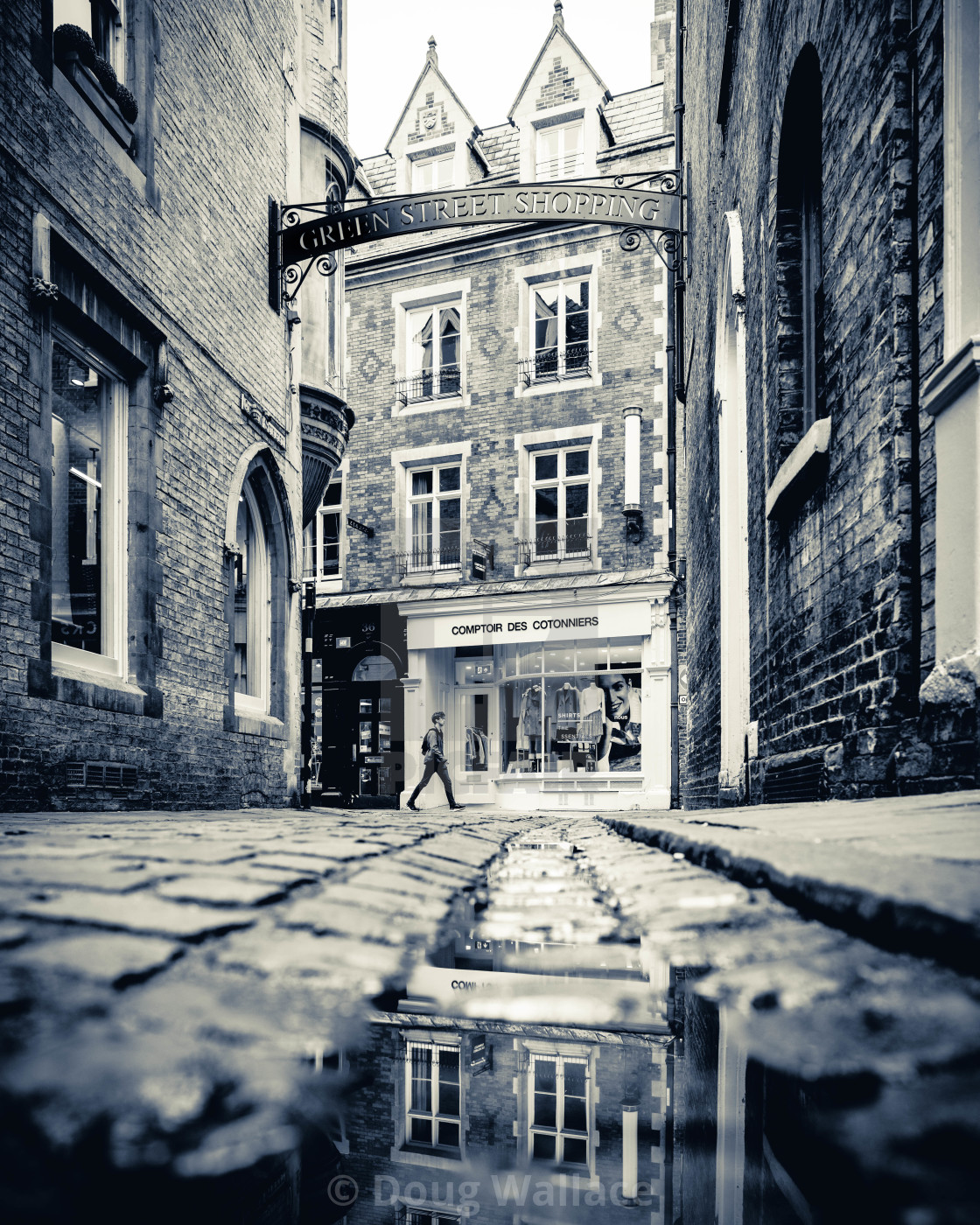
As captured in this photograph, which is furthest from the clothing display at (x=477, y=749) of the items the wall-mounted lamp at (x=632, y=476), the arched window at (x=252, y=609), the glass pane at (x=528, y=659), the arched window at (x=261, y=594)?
the arched window at (x=252, y=609)

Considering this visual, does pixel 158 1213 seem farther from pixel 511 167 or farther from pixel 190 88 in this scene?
pixel 511 167

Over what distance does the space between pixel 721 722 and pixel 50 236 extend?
577 cm

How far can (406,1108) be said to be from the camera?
0.82 m

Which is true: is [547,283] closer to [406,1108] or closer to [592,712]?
[592,712]

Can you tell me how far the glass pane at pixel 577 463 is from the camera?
1895cm

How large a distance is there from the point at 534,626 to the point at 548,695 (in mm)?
1358

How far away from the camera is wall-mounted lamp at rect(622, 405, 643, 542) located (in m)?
17.9

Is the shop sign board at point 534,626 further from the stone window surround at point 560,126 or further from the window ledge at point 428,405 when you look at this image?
the stone window surround at point 560,126

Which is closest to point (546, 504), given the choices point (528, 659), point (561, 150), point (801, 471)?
point (528, 659)

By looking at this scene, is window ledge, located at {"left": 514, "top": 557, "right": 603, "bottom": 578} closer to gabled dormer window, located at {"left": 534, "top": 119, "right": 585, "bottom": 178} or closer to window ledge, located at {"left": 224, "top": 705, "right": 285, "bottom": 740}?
gabled dormer window, located at {"left": 534, "top": 119, "right": 585, "bottom": 178}

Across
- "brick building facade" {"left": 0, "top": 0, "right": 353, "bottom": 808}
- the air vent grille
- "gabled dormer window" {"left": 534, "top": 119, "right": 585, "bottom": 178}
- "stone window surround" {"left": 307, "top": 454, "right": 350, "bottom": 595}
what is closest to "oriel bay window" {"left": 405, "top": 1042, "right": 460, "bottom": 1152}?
"brick building facade" {"left": 0, "top": 0, "right": 353, "bottom": 808}

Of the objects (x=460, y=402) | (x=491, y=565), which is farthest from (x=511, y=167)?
(x=491, y=565)

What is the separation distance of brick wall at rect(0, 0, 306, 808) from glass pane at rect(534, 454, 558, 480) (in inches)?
359

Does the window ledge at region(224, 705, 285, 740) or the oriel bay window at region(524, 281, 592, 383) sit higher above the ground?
the oriel bay window at region(524, 281, 592, 383)
